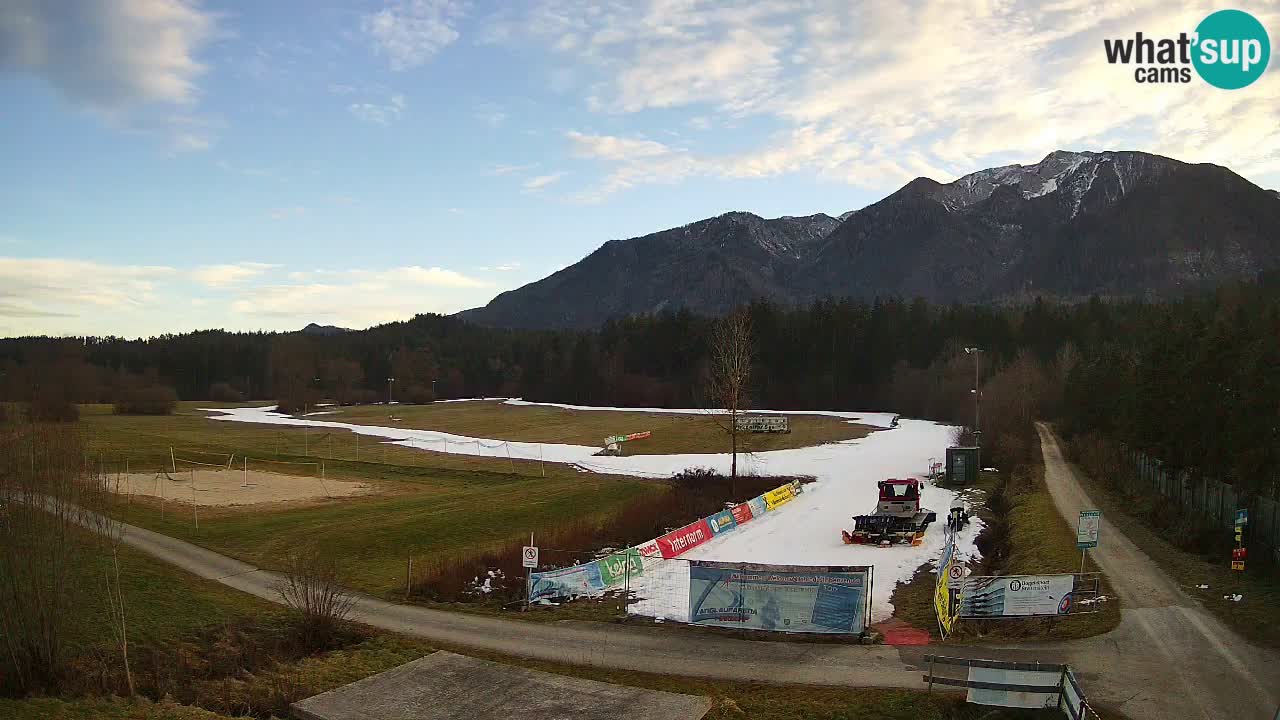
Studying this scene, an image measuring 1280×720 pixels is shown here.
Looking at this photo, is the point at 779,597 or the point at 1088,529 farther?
the point at 1088,529

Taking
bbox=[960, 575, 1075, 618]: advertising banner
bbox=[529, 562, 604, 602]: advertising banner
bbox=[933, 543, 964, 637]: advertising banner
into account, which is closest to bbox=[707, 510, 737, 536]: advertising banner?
bbox=[529, 562, 604, 602]: advertising banner

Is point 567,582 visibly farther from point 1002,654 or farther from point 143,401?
point 143,401

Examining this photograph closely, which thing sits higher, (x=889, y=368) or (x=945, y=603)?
(x=889, y=368)

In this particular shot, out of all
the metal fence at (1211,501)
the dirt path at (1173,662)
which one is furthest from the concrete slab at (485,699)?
the metal fence at (1211,501)

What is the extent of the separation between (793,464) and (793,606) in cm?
4053

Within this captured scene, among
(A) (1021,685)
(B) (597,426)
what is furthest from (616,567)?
(B) (597,426)

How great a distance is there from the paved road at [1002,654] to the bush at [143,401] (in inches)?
5021

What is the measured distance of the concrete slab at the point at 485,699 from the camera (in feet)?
49.4

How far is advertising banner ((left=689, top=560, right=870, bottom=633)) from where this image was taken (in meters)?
19.7

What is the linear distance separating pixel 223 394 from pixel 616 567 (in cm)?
18326

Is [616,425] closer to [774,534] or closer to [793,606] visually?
[774,534]

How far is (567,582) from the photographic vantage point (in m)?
24.5

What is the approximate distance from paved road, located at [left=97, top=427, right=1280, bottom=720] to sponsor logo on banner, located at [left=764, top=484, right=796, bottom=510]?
18954 millimetres

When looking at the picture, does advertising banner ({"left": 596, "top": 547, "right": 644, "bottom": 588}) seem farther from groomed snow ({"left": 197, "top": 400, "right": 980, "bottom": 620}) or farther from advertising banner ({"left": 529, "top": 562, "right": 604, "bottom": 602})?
groomed snow ({"left": 197, "top": 400, "right": 980, "bottom": 620})
